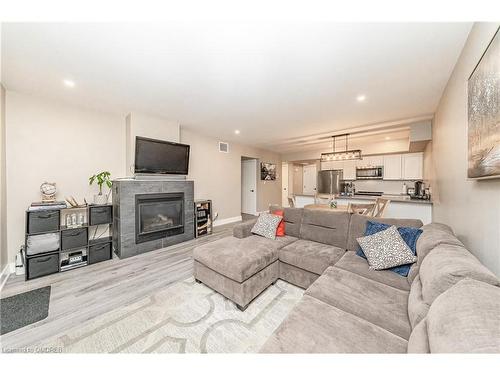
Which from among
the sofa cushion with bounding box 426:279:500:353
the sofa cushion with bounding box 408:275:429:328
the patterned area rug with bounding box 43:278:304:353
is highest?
the sofa cushion with bounding box 426:279:500:353

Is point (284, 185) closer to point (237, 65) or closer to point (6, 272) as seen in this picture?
point (237, 65)

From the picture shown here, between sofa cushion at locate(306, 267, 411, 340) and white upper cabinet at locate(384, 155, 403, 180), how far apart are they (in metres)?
5.15

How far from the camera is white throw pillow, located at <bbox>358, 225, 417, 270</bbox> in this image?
1.66 metres

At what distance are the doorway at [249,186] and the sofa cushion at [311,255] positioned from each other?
4.41 meters

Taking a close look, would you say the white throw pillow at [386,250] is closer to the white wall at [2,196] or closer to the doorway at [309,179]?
the white wall at [2,196]

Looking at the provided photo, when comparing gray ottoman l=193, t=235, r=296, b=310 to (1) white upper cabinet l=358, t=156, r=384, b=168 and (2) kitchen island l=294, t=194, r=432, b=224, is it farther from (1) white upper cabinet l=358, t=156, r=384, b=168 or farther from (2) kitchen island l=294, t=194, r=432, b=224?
(1) white upper cabinet l=358, t=156, r=384, b=168

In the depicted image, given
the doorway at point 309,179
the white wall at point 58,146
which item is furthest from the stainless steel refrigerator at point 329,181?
the white wall at point 58,146

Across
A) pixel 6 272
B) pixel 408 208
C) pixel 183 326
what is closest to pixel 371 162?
pixel 408 208

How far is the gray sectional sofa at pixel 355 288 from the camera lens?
68 cm

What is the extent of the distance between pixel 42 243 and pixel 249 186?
5.26 metres

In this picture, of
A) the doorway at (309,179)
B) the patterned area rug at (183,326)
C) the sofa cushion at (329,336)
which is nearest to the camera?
the sofa cushion at (329,336)

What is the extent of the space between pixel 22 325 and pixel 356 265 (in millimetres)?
3011

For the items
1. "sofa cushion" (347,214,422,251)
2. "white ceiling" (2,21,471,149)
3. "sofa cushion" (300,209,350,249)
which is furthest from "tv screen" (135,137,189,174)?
"sofa cushion" (347,214,422,251)
